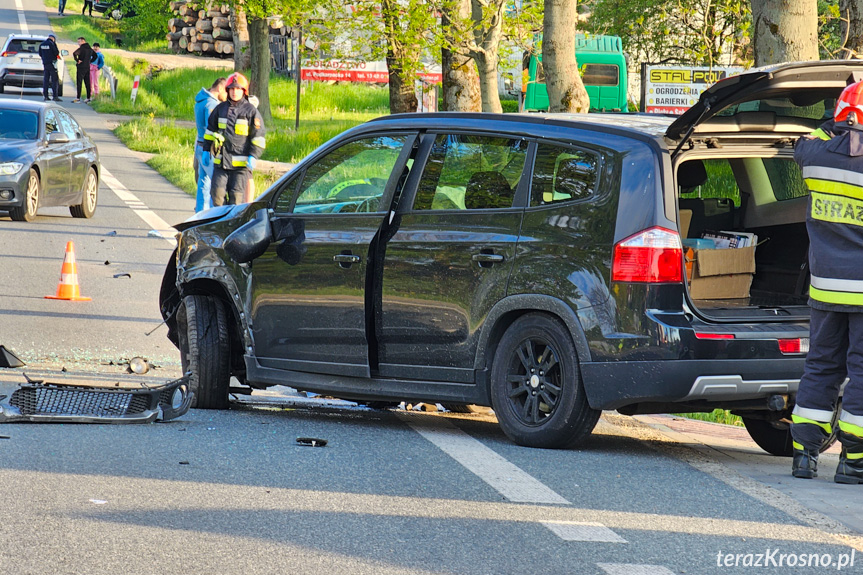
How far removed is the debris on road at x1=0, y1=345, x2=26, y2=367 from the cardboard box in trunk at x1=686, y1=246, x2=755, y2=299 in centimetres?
459

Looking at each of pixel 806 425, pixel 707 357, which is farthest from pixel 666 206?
pixel 806 425

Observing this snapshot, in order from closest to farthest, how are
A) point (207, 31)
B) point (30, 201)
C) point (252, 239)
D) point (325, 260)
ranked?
point (325, 260) < point (252, 239) < point (30, 201) < point (207, 31)

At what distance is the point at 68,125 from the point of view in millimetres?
19438

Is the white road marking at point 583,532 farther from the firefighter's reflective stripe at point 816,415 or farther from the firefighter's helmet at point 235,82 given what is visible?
the firefighter's helmet at point 235,82

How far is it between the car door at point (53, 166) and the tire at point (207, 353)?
35.6ft

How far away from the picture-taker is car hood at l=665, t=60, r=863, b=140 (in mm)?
5824

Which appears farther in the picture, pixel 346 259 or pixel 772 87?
pixel 346 259

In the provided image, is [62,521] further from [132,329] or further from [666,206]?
[132,329]

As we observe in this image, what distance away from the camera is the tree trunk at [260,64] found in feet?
117

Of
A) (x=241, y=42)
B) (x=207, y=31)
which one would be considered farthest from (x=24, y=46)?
(x=207, y=31)

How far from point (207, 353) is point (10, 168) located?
10.6 meters

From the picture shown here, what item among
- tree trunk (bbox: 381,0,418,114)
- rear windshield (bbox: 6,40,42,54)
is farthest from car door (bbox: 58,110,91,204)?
rear windshield (bbox: 6,40,42,54)

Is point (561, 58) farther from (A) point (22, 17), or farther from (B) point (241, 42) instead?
(A) point (22, 17)

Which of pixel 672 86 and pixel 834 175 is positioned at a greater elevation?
pixel 672 86
